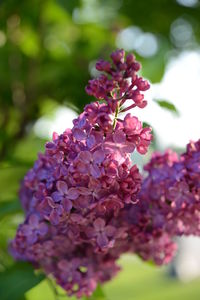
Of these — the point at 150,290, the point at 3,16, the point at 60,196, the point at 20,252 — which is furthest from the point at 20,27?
the point at 150,290

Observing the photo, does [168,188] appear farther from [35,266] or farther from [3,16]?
[3,16]

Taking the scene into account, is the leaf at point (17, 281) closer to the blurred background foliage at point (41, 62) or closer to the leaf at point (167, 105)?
the blurred background foliage at point (41, 62)

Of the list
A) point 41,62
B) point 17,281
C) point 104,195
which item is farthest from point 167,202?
point 41,62

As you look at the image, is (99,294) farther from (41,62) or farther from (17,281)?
(41,62)

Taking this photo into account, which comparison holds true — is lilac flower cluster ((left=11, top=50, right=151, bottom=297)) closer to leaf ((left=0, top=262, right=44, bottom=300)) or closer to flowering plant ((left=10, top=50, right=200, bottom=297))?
flowering plant ((left=10, top=50, right=200, bottom=297))

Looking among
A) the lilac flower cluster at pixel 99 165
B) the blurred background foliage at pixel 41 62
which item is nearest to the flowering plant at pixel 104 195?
the lilac flower cluster at pixel 99 165
